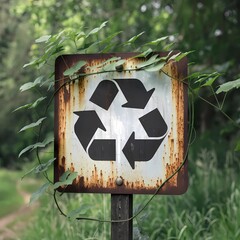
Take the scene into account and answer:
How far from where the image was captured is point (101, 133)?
283cm

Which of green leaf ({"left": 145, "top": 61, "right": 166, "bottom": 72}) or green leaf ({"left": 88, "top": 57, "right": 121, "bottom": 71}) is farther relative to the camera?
green leaf ({"left": 88, "top": 57, "right": 121, "bottom": 71})


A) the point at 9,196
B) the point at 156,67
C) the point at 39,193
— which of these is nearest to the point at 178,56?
the point at 156,67

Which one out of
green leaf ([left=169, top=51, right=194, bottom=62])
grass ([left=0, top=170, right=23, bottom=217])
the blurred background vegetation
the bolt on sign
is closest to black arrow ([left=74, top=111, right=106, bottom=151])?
the bolt on sign

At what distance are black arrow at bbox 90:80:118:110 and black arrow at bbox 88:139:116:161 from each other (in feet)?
0.55

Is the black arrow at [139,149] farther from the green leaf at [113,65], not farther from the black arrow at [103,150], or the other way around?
the green leaf at [113,65]

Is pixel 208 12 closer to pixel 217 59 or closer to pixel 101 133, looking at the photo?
pixel 217 59

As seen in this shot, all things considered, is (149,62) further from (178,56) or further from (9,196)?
(9,196)

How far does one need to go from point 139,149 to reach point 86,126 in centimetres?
29

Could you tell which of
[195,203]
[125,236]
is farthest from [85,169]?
[195,203]

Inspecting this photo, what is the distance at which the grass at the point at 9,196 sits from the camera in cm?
1334

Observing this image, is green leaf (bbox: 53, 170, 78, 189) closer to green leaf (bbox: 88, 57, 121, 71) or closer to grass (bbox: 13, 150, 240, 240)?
green leaf (bbox: 88, 57, 121, 71)

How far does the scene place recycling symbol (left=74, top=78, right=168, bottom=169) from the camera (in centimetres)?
277

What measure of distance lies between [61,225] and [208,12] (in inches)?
128

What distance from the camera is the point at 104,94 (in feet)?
9.30
